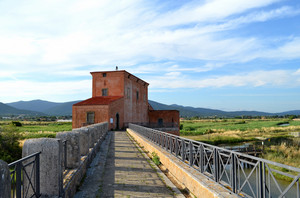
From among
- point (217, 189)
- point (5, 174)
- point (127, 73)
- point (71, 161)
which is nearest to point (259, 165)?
point (217, 189)

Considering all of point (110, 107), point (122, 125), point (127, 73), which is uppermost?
point (127, 73)

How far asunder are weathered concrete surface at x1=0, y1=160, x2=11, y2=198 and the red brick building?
1031 inches

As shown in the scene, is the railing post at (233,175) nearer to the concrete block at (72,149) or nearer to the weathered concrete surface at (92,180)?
the weathered concrete surface at (92,180)

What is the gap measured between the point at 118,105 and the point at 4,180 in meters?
28.8

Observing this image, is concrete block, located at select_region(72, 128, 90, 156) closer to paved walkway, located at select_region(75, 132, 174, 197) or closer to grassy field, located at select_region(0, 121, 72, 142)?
paved walkway, located at select_region(75, 132, 174, 197)

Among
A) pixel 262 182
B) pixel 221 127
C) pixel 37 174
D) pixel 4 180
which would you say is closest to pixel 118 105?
pixel 37 174

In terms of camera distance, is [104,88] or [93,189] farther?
[104,88]

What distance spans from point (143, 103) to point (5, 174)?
128 feet

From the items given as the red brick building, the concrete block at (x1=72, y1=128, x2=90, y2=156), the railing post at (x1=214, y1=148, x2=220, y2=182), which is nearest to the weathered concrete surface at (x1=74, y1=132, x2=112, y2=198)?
the concrete block at (x1=72, y1=128, x2=90, y2=156)

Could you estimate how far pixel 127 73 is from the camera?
3422 centimetres

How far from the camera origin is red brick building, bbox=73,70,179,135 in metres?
29.1

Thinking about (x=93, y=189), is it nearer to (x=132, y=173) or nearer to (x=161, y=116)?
(x=132, y=173)

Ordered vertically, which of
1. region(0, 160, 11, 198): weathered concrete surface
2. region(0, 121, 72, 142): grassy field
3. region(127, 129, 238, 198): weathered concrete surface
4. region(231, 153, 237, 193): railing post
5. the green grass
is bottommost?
the green grass

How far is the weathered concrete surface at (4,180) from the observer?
2350 mm
